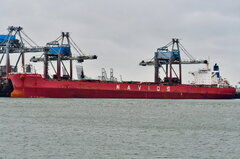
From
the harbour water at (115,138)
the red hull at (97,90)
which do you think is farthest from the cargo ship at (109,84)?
the harbour water at (115,138)

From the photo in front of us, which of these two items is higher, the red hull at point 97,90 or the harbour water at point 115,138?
the red hull at point 97,90

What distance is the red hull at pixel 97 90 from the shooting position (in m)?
53.1

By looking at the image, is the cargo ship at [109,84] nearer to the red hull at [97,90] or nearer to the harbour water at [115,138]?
the red hull at [97,90]

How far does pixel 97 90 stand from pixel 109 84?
1.95 metres

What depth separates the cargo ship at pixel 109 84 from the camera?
53.2m

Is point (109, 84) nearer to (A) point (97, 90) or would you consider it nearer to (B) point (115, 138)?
(A) point (97, 90)

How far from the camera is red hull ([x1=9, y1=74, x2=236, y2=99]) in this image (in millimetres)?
53062

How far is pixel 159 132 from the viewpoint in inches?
968

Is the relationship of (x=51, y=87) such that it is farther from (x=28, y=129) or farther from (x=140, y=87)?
(x=28, y=129)

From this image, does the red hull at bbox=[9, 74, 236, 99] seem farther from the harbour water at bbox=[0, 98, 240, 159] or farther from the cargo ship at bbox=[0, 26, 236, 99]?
the harbour water at bbox=[0, 98, 240, 159]

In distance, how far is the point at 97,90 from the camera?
57.2m

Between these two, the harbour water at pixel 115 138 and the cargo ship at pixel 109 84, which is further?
the cargo ship at pixel 109 84

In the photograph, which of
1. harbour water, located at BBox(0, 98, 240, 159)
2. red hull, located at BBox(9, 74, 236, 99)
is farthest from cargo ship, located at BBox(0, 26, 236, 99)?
harbour water, located at BBox(0, 98, 240, 159)

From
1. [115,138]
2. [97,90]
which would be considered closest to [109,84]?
[97,90]
